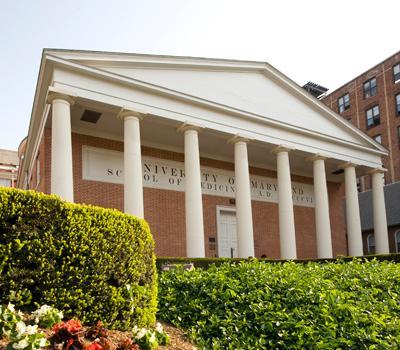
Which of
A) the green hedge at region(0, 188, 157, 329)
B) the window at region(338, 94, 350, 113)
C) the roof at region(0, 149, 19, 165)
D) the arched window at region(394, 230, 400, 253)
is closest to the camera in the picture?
the green hedge at region(0, 188, 157, 329)

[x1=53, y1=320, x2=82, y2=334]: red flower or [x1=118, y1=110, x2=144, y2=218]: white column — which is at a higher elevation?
[x1=118, y1=110, x2=144, y2=218]: white column

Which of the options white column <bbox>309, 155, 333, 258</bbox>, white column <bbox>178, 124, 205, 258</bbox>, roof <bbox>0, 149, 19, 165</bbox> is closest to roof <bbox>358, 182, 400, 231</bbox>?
white column <bbox>309, 155, 333, 258</bbox>

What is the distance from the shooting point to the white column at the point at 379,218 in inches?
1139

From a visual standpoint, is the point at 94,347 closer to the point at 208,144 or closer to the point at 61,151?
the point at 61,151

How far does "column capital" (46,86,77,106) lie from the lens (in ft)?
56.9

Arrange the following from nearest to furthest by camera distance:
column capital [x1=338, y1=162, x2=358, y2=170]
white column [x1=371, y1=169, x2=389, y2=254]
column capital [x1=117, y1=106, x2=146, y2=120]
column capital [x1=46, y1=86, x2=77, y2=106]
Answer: column capital [x1=46, y1=86, x2=77, y2=106]
column capital [x1=117, y1=106, x2=146, y2=120]
column capital [x1=338, y1=162, x2=358, y2=170]
white column [x1=371, y1=169, x2=389, y2=254]

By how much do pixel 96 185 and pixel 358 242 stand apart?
15.9 m

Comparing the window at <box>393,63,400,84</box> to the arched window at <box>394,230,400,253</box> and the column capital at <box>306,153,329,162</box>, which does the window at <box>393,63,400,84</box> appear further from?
the column capital at <box>306,153,329,162</box>

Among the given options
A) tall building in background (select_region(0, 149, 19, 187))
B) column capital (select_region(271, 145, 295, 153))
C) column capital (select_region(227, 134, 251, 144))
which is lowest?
column capital (select_region(271, 145, 295, 153))

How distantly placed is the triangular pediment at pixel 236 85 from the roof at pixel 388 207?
34.2ft

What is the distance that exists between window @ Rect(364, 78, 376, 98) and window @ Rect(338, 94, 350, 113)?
290cm

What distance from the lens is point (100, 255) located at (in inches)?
247

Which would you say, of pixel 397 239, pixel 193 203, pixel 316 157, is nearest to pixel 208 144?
pixel 193 203

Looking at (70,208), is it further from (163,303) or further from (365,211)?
(365,211)
